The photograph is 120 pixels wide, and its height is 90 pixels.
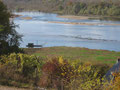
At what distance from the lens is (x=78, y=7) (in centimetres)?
9025

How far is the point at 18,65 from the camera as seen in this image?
38.8 ft

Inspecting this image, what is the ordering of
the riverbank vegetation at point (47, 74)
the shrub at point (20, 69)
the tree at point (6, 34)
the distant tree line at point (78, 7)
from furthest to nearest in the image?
the distant tree line at point (78, 7), the tree at point (6, 34), the shrub at point (20, 69), the riverbank vegetation at point (47, 74)

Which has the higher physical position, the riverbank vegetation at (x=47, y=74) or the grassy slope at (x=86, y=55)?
the riverbank vegetation at (x=47, y=74)

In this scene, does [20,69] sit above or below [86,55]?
above

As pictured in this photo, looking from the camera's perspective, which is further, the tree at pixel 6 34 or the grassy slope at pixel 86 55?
the grassy slope at pixel 86 55

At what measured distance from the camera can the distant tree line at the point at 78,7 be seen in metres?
83.2

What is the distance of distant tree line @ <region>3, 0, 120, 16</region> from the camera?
273ft

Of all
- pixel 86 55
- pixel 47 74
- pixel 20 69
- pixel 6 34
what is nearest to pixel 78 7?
pixel 86 55

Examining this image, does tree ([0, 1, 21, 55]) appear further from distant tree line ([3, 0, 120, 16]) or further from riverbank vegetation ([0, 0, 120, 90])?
distant tree line ([3, 0, 120, 16])

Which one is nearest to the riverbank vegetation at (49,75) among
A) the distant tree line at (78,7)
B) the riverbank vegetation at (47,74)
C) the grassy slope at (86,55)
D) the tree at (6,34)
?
the riverbank vegetation at (47,74)

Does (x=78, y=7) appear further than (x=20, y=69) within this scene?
Yes

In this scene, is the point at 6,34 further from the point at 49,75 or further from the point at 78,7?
the point at 78,7

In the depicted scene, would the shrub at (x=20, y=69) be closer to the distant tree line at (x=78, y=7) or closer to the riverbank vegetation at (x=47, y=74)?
the riverbank vegetation at (x=47, y=74)

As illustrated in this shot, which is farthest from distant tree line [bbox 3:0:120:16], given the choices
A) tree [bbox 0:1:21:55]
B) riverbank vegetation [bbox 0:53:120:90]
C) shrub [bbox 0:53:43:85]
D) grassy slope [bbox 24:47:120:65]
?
riverbank vegetation [bbox 0:53:120:90]
